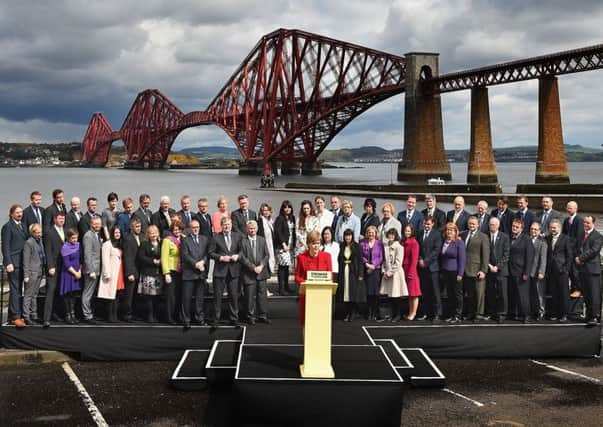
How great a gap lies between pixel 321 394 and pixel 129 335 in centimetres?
347

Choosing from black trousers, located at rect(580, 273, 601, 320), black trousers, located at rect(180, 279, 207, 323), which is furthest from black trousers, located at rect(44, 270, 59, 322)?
black trousers, located at rect(580, 273, 601, 320)

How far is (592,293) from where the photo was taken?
9453mm

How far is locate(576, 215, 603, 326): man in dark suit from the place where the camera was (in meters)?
9.42

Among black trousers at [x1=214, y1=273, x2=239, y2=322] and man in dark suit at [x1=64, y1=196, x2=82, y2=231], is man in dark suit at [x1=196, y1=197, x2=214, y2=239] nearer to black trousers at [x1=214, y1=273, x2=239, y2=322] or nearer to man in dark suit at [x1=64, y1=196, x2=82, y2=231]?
black trousers at [x1=214, y1=273, x2=239, y2=322]

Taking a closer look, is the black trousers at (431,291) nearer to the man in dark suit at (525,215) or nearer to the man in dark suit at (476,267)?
the man in dark suit at (476,267)

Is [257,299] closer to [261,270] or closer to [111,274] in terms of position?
[261,270]

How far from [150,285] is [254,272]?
4.85ft

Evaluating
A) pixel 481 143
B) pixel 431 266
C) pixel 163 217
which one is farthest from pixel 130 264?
pixel 481 143

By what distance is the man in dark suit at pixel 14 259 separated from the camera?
356 inches

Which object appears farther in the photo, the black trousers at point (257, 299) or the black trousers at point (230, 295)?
the black trousers at point (257, 299)

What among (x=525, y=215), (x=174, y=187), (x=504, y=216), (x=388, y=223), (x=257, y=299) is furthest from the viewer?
(x=174, y=187)

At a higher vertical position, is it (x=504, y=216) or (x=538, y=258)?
(x=504, y=216)

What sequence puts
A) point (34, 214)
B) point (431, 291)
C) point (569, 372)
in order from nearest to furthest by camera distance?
point (569, 372)
point (431, 291)
point (34, 214)

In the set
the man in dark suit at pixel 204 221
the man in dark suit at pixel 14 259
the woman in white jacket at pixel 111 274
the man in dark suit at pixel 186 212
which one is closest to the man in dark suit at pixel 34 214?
the man in dark suit at pixel 14 259
